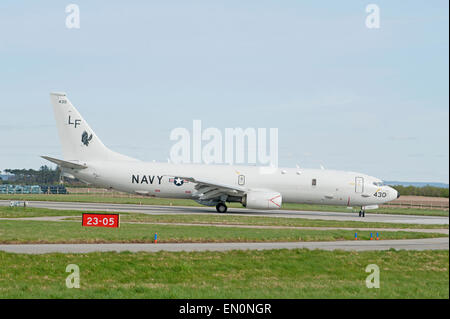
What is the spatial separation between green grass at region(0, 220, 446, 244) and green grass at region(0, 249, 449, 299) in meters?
4.63

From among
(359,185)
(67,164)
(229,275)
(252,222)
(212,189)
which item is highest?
(67,164)

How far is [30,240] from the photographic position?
2412 centimetres

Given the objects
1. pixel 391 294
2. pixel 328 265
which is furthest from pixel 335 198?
pixel 391 294

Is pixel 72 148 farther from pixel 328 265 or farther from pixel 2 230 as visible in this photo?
pixel 328 265

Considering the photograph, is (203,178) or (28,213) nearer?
(28,213)

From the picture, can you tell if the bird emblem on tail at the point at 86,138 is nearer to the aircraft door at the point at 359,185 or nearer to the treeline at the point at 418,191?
the aircraft door at the point at 359,185

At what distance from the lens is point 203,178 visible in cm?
4850

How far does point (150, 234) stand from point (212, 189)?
19.6 meters

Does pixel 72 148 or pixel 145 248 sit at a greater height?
pixel 72 148

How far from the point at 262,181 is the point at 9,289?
34561 mm

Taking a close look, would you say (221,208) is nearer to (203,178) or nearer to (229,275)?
(203,178)

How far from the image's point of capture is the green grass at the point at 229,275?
15.3m

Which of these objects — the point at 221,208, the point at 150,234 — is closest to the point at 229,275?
the point at 150,234

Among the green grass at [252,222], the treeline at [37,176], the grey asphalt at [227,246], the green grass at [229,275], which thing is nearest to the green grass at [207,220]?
the green grass at [252,222]
